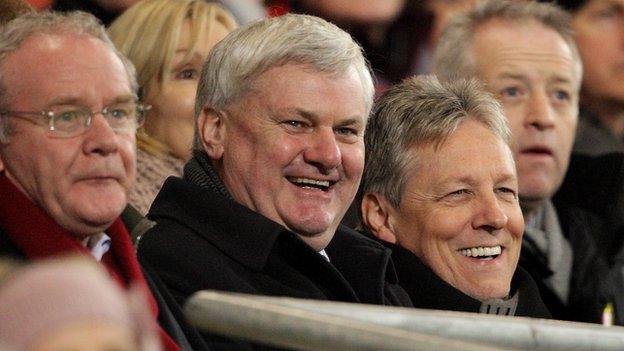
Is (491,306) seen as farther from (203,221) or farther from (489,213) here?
(203,221)

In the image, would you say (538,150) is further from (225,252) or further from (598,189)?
(225,252)

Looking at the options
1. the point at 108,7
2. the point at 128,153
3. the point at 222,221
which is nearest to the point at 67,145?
the point at 128,153

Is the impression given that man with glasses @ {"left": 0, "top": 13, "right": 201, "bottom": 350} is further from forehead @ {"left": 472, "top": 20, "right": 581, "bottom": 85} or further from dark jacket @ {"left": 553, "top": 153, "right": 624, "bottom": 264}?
dark jacket @ {"left": 553, "top": 153, "right": 624, "bottom": 264}

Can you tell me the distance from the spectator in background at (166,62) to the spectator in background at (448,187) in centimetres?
67

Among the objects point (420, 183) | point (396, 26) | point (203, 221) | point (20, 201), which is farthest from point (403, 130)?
point (396, 26)

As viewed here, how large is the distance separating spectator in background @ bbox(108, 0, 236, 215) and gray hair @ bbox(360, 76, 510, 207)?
646 mm

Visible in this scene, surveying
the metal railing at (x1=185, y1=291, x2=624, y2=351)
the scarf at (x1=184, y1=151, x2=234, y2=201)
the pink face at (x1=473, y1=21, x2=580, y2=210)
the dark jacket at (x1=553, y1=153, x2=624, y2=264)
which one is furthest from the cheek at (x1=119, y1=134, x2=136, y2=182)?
the dark jacket at (x1=553, y1=153, x2=624, y2=264)

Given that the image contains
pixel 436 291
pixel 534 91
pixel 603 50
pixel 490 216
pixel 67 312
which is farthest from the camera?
pixel 603 50

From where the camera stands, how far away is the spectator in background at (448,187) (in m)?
4.51

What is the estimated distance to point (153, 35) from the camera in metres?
4.92

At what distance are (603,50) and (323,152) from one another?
9.90ft

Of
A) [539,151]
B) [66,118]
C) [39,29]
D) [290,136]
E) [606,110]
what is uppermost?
[39,29]

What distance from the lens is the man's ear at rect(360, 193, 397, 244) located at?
4.62 meters

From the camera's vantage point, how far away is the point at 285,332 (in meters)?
2.18
